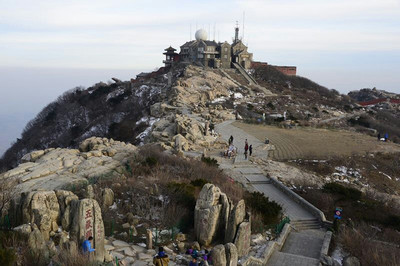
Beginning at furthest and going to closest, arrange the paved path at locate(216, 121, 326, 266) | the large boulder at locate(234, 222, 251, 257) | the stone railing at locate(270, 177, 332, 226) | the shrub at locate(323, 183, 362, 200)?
the shrub at locate(323, 183, 362, 200) < the stone railing at locate(270, 177, 332, 226) < the paved path at locate(216, 121, 326, 266) < the large boulder at locate(234, 222, 251, 257)

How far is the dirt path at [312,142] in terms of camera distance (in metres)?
26.1

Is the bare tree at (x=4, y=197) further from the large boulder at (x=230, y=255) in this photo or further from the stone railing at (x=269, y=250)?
the stone railing at (x=269, y=250)

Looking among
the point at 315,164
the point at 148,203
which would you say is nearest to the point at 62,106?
the point at 315,164

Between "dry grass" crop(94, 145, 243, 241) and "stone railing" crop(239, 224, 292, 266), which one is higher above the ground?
"dry grass" crop(94, 145, 243, 241)

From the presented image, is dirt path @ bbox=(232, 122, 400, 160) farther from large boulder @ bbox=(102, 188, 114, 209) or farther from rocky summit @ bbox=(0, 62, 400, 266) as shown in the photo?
large boulder @ bbox=(102, 188, 114, 209)

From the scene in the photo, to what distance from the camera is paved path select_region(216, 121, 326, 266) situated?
10930mm

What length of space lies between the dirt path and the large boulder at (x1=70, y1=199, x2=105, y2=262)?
17.4m

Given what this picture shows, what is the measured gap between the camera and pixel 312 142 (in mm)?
29656

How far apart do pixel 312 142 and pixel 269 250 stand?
20.4 m

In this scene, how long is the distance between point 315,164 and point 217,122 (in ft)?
46.3

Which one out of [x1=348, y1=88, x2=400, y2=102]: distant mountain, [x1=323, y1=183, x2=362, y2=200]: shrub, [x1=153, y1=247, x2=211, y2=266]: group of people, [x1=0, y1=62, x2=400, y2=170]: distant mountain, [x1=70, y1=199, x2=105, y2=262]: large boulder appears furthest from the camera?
[x1=348, y1=88, x2=400, y2=102]: distant mountain

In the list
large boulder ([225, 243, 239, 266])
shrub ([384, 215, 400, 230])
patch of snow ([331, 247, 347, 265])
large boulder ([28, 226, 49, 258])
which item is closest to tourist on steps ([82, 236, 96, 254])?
large boulder ([28, 226, 49, 258])

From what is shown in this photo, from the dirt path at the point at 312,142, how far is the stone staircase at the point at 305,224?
1052 cm

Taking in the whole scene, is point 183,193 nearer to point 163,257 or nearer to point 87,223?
point 163,257
